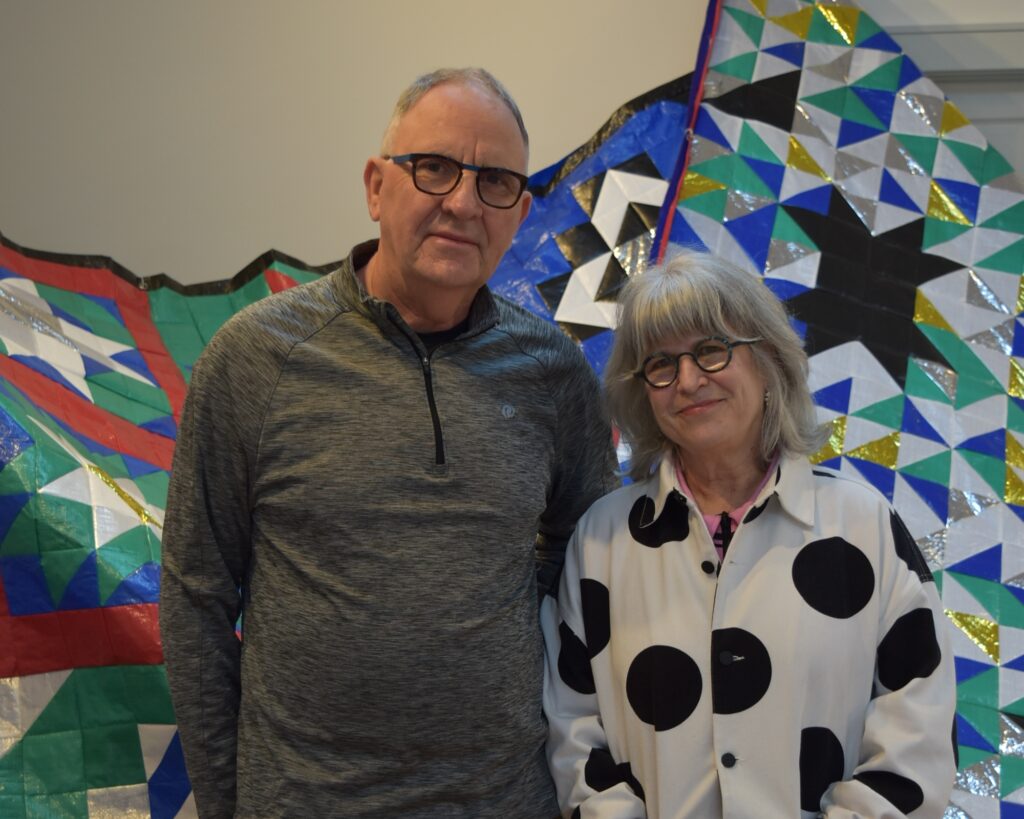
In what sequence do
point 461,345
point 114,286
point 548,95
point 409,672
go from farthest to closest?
point 548,95, point 114,286, point 461,345, point 409,672

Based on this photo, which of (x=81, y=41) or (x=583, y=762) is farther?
(x=81, y=41)

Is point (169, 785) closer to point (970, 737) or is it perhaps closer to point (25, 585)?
point (25, 585)

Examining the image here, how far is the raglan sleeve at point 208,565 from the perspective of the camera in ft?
3.67

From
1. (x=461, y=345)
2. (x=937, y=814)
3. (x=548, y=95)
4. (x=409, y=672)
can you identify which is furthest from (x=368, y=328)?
(x=548, y=95)

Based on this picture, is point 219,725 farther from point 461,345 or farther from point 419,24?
point 419,24

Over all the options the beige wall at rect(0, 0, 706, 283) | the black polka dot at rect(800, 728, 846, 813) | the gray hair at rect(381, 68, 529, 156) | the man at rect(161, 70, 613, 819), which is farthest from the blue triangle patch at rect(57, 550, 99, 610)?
the beige wall at rect(0, 0, 706, 283)

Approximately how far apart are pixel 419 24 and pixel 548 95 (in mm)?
381

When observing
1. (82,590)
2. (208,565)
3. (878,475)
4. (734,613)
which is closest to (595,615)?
(734,613)

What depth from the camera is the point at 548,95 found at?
2646 mm

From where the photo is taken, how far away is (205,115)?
2.78 meters

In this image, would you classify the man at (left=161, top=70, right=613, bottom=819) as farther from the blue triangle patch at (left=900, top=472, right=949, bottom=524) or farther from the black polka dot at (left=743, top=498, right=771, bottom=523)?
the blue triangle patch at (left=900, top=472, right=949, bottom=524)

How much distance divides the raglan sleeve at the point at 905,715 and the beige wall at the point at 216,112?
1736mm

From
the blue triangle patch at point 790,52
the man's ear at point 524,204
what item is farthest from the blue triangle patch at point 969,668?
the blue triangle patch at point 790,52

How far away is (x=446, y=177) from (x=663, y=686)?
1.93 feet
